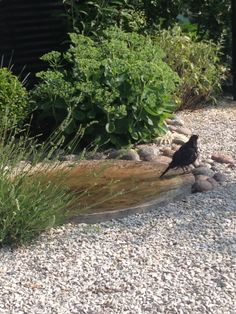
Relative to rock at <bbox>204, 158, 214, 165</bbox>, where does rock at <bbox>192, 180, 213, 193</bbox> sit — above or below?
above

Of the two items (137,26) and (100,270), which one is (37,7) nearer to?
(137,26)

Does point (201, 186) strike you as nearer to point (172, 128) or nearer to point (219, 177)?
point (219, 177)

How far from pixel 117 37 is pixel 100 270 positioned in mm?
3961

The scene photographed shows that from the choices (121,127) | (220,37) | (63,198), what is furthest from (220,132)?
(63,198)

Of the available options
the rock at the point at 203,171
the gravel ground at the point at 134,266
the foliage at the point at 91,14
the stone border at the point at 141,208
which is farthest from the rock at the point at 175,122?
the gravel ground at the point at 134,266

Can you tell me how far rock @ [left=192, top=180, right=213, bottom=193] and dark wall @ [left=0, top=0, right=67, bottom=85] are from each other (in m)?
3.61

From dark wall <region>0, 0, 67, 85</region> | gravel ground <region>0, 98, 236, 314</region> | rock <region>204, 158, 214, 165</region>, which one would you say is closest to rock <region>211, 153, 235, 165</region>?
rock <region>204, 158, 214, 165</region>

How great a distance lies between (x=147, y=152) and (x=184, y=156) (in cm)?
97

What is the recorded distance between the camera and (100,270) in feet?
16.1

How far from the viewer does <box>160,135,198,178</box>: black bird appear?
21.4 feet

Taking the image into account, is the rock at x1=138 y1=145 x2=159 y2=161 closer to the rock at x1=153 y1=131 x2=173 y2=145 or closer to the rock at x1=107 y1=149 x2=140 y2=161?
the rock at x1=107 y1=149 x2=140 y2=161

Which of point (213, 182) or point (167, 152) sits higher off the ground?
point (213, 182)

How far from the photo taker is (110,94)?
744 cm

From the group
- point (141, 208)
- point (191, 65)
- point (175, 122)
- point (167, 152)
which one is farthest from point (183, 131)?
point (141, 208)
